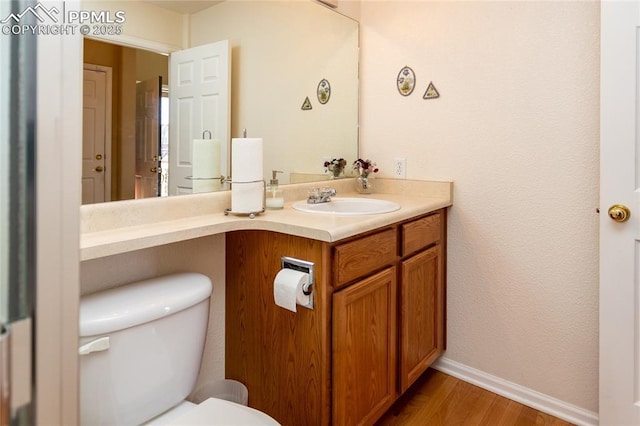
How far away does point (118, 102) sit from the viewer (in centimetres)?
137

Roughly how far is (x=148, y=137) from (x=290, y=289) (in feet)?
2.42

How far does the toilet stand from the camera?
1061 mm

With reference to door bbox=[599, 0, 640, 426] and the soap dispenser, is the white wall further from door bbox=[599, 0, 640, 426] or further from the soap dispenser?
the soap dispenser

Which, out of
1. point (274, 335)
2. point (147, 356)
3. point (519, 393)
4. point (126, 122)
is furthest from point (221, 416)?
point (519, 393)

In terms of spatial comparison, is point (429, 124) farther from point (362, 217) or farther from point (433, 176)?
point (362, 217)

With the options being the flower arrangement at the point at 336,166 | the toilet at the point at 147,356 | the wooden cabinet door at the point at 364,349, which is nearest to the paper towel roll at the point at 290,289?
the wooden cabinet door at the point at 364,349

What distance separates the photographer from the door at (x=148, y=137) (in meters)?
1.45

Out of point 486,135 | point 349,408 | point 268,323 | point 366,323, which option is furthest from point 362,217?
point 486,135

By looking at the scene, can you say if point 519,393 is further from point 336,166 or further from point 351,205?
point 336,166

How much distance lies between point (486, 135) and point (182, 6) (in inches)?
56.0

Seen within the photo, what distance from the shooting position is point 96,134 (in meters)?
1.29

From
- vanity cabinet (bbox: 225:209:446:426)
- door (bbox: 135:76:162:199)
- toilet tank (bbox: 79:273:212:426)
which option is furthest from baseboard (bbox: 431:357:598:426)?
door (bbox: 135:76:162:199)

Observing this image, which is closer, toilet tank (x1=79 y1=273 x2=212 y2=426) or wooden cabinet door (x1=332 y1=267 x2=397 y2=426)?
toilet tank (x1=79 y1=273 x2=212 y2=426)

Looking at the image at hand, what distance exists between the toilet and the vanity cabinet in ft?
0.90
